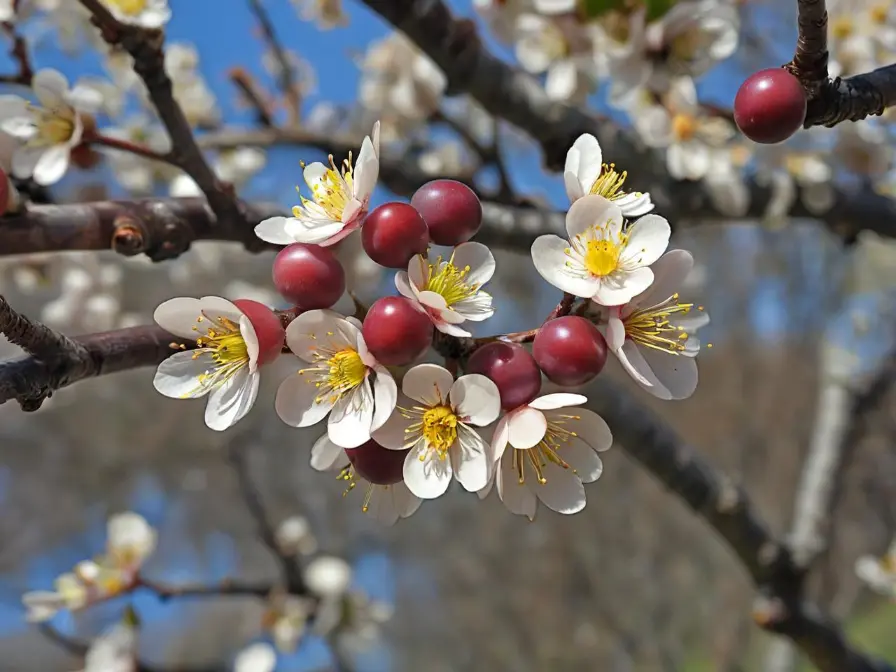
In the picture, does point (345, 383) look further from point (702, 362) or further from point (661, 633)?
point (702, 362)

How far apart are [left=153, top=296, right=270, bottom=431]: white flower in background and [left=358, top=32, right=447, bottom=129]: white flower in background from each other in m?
0.99

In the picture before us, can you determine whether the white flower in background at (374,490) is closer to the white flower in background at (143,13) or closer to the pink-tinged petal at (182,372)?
the pink-tinged petal at (182,372)

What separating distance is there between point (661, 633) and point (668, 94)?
12.6 ft

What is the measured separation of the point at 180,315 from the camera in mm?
452

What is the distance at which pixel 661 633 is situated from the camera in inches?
160

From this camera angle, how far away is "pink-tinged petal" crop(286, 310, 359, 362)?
418 millimetres

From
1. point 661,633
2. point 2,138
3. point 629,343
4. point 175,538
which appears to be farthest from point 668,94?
point 175,538

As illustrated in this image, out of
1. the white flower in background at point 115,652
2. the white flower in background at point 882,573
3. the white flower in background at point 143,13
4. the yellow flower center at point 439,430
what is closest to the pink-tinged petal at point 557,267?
the yellow flower center at point 439,430

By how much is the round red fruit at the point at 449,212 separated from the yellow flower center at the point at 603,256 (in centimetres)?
8

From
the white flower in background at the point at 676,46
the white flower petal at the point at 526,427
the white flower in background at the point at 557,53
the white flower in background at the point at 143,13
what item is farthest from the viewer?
the white flower in background at the point at 557,53

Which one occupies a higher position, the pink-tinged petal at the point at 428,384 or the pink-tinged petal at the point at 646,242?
the pink-tinged petal at the point at 646,242

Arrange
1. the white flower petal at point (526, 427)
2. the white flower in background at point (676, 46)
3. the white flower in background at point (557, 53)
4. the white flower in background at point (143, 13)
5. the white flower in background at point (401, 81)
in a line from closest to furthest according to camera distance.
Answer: the white flower petal at point (526, 427) → the white flower in background at point (143, 13) → the white flower in background at point (676, 46) → the white flower in background at point (557, 53) → the white flower in background at point (401, 81)

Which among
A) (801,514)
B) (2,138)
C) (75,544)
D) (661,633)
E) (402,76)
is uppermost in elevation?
(2,138)

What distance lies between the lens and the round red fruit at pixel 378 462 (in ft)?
1.41
